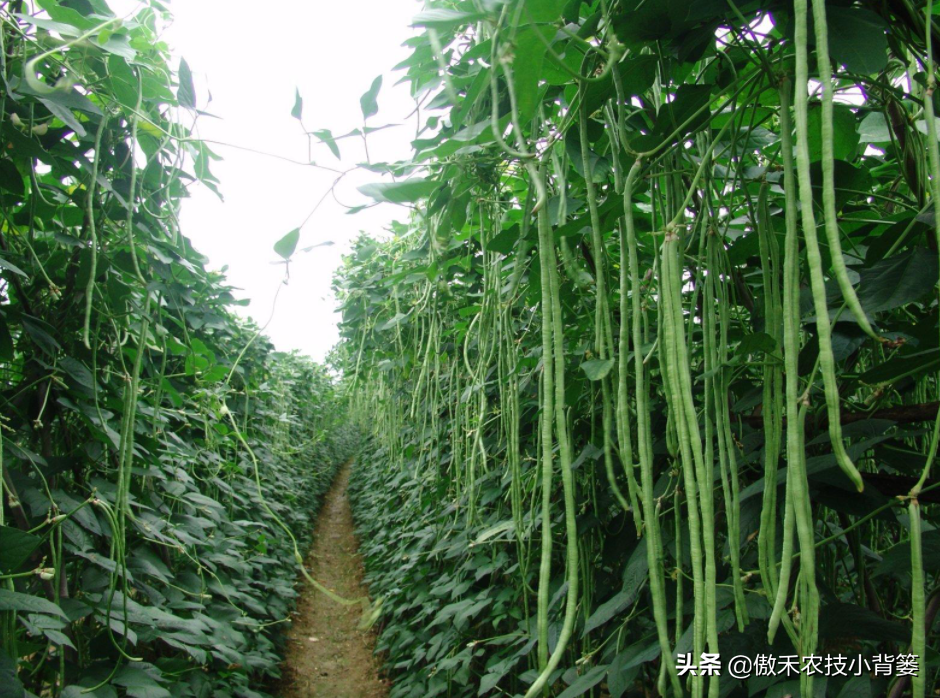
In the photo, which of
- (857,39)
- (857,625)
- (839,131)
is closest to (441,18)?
(857,39)

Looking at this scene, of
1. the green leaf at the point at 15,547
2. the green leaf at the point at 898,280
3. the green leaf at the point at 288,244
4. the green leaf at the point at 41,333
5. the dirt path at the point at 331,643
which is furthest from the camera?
the dirt path at the point at 331,643

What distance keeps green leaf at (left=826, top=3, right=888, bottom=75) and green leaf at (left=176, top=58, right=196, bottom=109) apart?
109 centimetres

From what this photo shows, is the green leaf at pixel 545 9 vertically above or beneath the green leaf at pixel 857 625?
above

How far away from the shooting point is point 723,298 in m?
0.67

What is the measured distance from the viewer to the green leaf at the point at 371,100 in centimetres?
102

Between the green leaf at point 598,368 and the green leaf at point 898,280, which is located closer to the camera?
the green leaf at point 898,280

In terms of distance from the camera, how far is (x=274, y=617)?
3.06 meters

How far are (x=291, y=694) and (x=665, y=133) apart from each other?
2.98 metres

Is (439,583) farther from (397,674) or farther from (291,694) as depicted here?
(291,694)

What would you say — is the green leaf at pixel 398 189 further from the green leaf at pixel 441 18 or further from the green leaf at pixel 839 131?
the green leaf at pixel 839 131

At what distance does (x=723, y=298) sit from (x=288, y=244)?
65 cm

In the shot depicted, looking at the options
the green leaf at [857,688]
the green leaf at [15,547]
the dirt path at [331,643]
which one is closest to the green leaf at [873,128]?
the green leaf at [857,688]

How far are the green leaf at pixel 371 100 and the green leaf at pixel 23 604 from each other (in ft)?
3.06

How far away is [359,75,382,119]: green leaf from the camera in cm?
102
